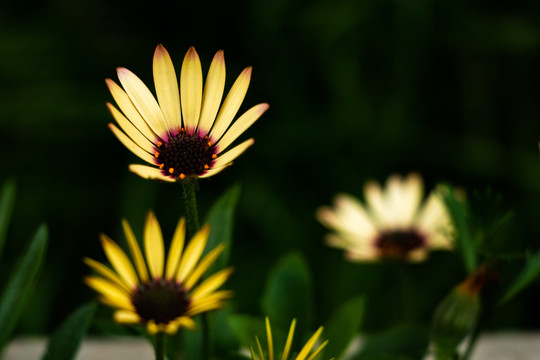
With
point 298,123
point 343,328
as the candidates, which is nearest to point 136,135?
point 343,328

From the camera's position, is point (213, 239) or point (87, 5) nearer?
point (213, 239)

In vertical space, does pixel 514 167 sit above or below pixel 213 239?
above

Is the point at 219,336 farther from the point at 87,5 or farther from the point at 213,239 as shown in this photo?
the point at 87,5

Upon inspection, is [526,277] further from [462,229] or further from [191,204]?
[191,204]

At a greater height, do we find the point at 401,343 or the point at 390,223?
the point at 390,223

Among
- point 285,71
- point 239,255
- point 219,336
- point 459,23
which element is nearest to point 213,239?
point 219,336

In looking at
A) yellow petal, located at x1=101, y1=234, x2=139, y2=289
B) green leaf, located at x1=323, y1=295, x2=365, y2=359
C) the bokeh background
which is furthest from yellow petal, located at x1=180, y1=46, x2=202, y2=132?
the bokeh background
